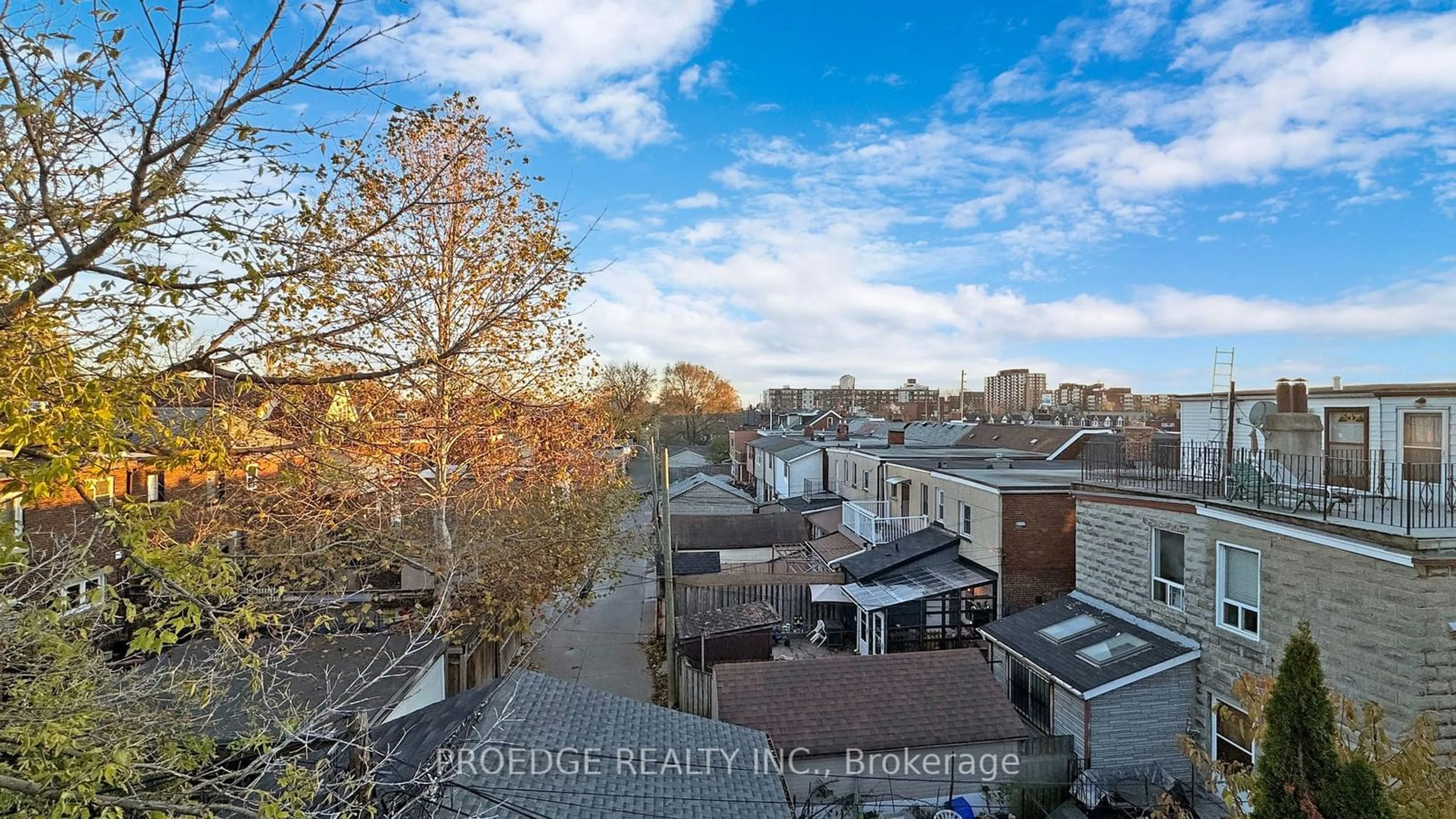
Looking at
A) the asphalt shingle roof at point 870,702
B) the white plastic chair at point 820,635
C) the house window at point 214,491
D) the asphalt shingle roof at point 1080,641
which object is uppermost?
the house window at point 214,491

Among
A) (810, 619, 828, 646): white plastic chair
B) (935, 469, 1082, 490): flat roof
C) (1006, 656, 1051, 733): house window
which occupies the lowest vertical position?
(810, 619, 828, 646): white plastic chair

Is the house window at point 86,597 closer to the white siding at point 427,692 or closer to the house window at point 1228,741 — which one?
the white siding at point 427,692

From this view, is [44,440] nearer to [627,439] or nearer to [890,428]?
[627,439]

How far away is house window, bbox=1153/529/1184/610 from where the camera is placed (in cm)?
1156

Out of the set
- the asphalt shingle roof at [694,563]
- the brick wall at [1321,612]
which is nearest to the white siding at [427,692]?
the asphalt shingle roof at [694,563]

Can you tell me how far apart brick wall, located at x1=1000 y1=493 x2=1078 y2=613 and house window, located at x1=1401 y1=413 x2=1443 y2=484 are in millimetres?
6261

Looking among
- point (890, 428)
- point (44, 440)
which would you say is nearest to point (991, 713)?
point (44, 440)

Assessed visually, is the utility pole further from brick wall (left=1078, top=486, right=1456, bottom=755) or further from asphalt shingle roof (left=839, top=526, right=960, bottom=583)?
brick wall (left=1078, top=486, right=1456, bottom=755)

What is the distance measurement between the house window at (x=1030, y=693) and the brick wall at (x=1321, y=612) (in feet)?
6.88

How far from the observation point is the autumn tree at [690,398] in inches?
3280

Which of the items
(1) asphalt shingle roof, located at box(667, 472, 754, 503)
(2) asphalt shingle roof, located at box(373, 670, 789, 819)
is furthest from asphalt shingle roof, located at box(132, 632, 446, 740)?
(1) asphalt shingle roof, located at box(667, 472, 754, 503)

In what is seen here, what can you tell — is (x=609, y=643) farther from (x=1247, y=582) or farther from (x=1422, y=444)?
(x=1422, y=444)

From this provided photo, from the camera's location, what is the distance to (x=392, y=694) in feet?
32.5

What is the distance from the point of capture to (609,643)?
1853 centimetres
